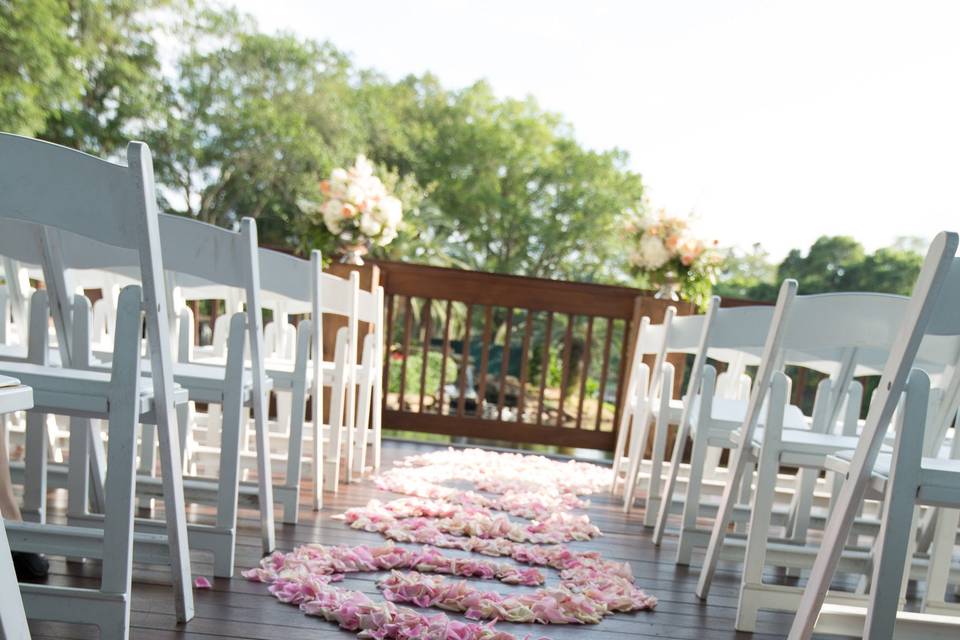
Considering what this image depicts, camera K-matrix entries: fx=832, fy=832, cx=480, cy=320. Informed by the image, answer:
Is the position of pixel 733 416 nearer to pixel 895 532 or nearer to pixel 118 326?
pixel 895 532

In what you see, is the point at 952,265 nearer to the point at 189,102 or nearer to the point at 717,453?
the point at 717,453

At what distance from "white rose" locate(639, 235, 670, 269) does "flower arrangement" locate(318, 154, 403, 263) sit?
3.95 ft

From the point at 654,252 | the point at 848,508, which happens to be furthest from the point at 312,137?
the point at 848,508

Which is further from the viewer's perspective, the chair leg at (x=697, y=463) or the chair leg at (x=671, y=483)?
the chair leg at (x=671, y=483)

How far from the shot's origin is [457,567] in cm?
199

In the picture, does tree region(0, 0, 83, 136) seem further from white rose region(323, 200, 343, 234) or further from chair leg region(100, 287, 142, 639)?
chair leg region(100, 287, 142, 639)

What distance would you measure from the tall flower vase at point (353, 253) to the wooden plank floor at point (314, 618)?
5.53 feet

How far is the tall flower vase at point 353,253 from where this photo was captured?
3980mm

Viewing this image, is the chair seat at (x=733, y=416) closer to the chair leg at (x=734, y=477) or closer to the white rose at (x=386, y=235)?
the chair leg at (x=734, y=477)

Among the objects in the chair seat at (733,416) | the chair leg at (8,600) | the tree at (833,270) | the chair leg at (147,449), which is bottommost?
the chair leg at (147,449)

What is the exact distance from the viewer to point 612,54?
76.2 feet

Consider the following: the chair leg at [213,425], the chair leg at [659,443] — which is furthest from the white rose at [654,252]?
the chair leg at [213,425]

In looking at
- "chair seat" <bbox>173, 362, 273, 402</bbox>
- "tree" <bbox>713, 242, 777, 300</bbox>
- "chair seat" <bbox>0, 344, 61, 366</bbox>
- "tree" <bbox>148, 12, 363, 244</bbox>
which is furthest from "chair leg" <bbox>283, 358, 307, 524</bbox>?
"tree" <bbox>148, 12, 363, 244</bbox>

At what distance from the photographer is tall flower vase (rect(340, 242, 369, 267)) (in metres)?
3.98
